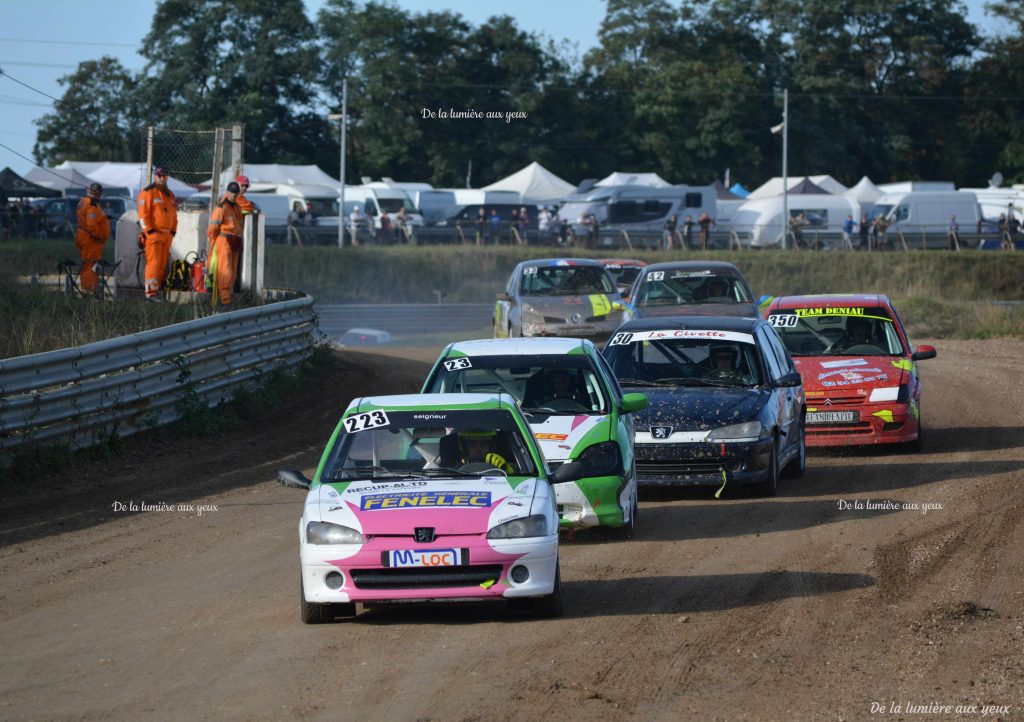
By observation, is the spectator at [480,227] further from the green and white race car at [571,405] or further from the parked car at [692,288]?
the green and white race car at [571,405]

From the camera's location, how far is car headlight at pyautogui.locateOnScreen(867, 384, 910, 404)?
14.6 m

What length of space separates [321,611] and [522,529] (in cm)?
113

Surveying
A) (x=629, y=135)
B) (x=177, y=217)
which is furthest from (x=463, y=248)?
(x=629, y=135)

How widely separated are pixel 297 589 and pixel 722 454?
14.3 ft

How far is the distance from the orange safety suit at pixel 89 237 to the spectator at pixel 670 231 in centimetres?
2922

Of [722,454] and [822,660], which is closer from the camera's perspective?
[822,660]

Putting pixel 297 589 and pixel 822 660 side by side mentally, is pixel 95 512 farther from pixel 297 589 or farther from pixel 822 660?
pixel 822 660

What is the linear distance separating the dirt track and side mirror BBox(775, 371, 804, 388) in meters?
0.92

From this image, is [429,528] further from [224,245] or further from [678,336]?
[224,245]

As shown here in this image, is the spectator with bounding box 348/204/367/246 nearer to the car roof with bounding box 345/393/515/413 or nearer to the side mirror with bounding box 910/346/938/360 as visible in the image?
the side mirror with bounding box 910/346/938/360

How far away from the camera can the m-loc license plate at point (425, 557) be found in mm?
7402

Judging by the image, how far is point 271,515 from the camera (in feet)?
37.9

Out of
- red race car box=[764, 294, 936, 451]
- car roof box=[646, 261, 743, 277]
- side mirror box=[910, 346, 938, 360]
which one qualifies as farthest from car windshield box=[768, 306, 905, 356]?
car roof box=[646, 261, 743, 277]

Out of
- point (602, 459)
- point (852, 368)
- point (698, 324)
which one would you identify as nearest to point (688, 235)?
point (852, 368)
